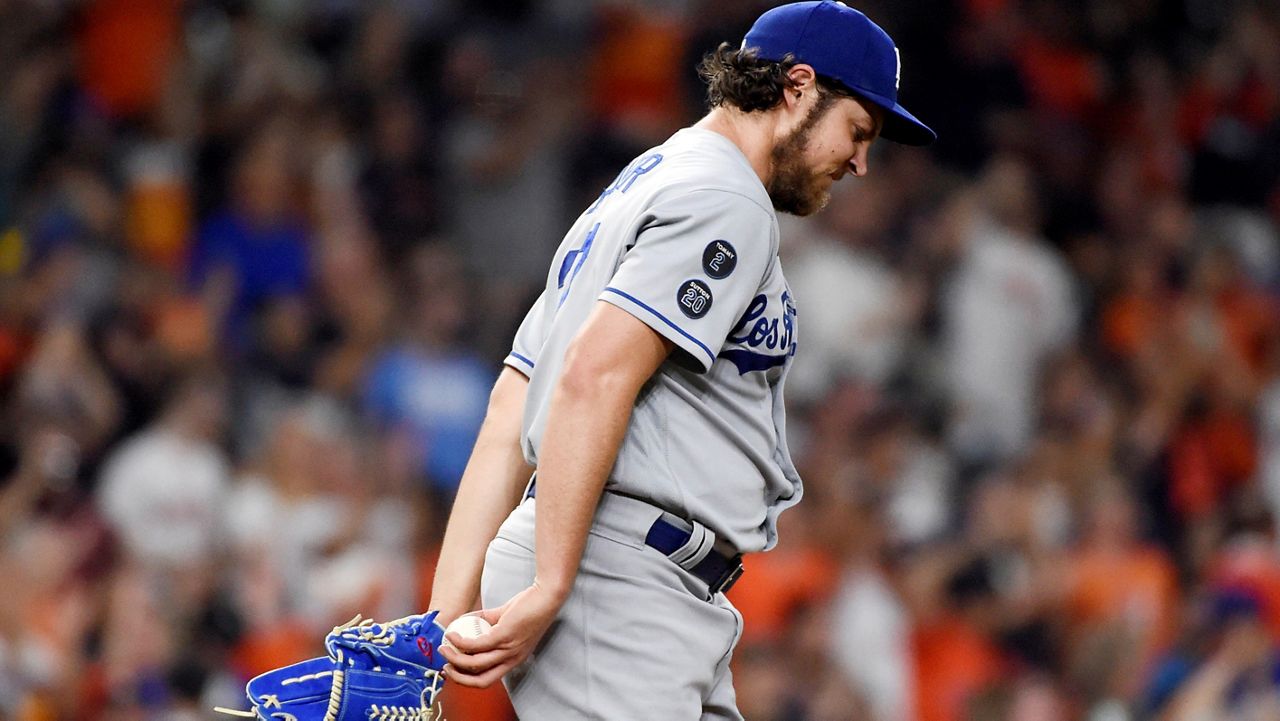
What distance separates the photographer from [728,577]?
273 cm

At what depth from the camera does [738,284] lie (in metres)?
2.55

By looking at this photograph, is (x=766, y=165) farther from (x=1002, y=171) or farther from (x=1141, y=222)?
(x=1141, y=222)

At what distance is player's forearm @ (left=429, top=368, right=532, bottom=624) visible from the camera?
109 inches

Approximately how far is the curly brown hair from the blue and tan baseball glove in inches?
39.2

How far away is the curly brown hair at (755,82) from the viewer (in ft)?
9.08

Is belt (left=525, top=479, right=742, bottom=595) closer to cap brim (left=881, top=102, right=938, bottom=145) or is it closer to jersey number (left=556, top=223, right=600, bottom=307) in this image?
jersey number (left=556, top=223, right=600, bottom=307)

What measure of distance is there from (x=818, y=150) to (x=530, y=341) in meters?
0.58

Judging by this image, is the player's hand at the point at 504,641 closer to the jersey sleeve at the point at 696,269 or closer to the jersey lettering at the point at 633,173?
the jersey sleeve at the point at 696,269

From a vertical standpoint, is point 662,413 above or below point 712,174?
below

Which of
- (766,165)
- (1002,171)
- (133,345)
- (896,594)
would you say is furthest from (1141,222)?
(766,165)

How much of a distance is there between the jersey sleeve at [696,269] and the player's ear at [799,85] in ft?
0.88

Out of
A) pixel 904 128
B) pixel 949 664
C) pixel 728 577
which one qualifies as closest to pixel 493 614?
pixel 728 577

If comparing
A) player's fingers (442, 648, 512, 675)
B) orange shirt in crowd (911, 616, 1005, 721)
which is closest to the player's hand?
player's fingers (442, 648, 512, 675)

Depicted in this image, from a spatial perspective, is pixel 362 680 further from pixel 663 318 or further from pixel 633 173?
pixel 633 173
